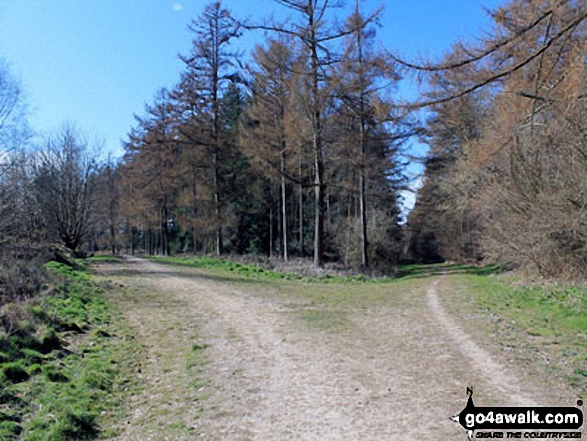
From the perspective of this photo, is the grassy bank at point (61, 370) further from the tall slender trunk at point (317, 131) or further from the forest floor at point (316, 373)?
the tall slender trunk at point (317, 131)

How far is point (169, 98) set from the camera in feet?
88.7

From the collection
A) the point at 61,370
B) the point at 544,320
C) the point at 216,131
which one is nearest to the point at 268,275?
the point at 544,320

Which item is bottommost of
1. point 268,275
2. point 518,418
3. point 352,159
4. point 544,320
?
point 518,418

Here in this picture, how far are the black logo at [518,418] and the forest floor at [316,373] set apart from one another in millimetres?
125

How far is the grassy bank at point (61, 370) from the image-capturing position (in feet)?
13.6

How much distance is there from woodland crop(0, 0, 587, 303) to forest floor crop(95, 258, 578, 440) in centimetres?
347

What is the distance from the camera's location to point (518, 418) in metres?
3.96

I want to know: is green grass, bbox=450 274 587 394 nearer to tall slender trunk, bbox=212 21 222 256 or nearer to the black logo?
the black logo

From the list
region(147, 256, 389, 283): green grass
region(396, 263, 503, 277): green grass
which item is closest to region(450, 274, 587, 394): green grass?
region(147, 256, 389, 283): green grass

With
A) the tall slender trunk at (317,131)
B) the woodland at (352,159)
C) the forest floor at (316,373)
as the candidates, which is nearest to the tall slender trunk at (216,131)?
the woodland at (352,159)

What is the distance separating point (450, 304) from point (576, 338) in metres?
3.61

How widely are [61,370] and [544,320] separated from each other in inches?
304

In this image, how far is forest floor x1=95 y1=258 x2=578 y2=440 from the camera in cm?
402

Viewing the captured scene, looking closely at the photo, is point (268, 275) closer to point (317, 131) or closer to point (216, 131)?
point (317, 131)
